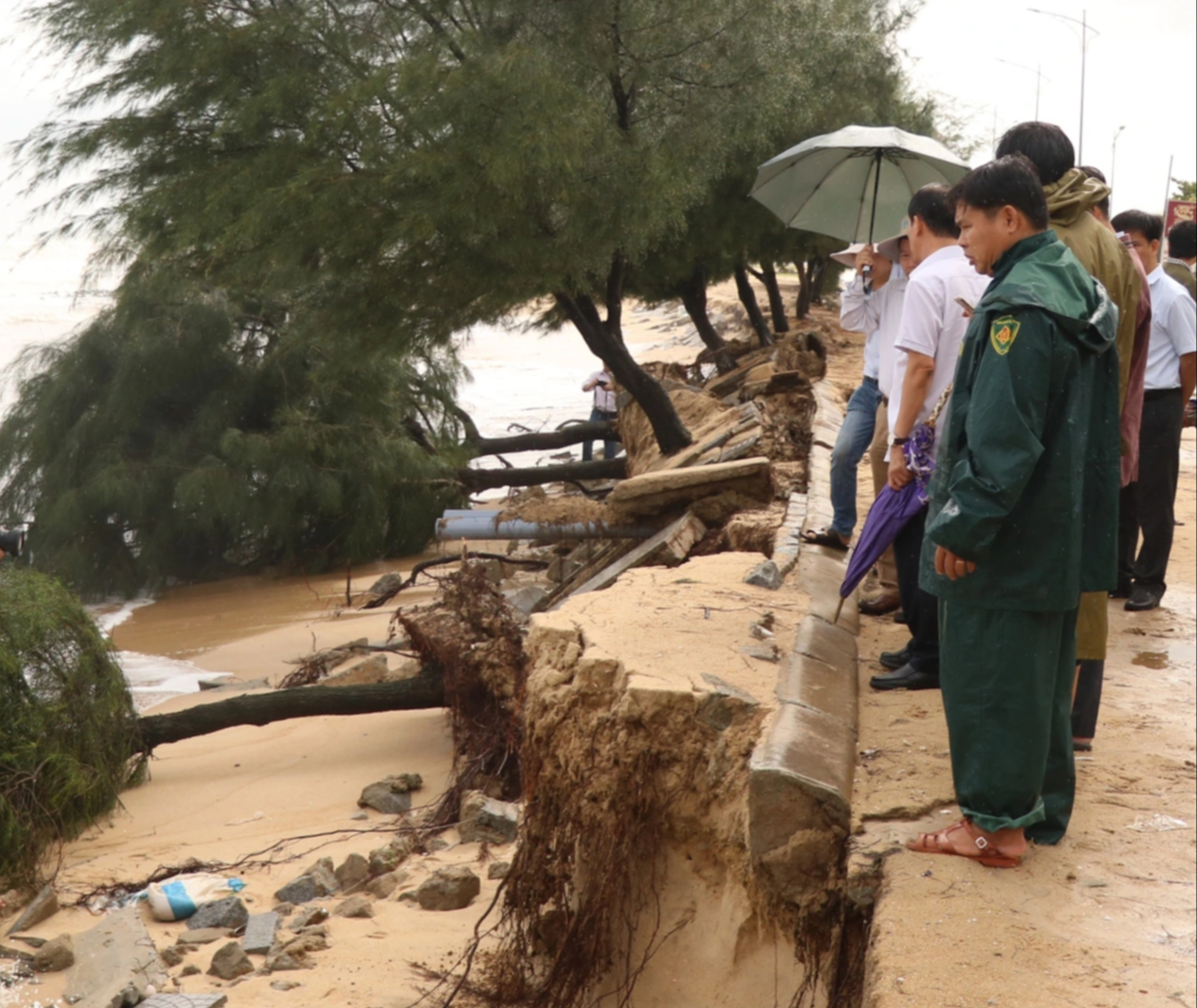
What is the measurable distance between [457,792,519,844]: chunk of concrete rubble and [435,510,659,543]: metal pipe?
2.82 metres

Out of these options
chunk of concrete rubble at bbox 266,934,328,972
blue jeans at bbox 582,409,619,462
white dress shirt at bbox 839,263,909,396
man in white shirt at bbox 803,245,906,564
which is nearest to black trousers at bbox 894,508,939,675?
white dress shirt at bbox 839,263,909,396

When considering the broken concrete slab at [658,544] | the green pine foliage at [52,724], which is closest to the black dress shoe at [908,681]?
the broken concrete slab at [658,544]

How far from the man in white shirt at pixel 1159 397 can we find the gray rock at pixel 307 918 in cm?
385

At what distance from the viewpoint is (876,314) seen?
5727 mm

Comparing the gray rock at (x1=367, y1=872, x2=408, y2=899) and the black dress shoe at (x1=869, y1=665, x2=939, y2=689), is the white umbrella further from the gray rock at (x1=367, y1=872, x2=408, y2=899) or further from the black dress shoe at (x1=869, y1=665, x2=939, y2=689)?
the gray rock at (x1=367, y1=872, x2=408, y2=899)

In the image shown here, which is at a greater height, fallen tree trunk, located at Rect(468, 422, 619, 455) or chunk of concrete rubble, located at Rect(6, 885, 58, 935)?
fallen tree trunk, located at Rect(468, 422, 619, 455)

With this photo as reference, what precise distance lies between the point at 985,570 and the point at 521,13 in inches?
355

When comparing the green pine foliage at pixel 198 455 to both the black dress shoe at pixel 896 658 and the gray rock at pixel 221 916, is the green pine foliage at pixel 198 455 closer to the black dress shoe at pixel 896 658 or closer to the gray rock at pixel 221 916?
the gray rock at pixel 221 916

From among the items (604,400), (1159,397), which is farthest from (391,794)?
(604,400)

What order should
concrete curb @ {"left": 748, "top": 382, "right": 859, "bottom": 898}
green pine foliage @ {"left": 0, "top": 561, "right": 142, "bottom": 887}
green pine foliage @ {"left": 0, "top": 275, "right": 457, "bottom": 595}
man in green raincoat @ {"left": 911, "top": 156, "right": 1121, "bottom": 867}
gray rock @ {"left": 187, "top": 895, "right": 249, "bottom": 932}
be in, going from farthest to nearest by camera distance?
green pine foliage @ {"left": 0, "top": 275, "right": 457, "bottom": 595}, green pine foliage @ {"left": 0, "top": 561, "right": 142, "bottom": 887}, gray rock @ {"left": 187, "top": 895, "right": 249, "bottom": 932}, concrete curb @ {"left": 748, "top": 382, "right": 859, "bottom": 898}, man in green raincoat @ {"left": 911, "top": 156, "right": 1121, "bottom": 867}

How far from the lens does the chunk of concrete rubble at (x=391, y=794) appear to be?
637 cm

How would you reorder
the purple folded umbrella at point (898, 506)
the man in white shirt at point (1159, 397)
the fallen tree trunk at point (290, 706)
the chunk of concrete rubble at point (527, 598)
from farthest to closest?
the chunk of concrete rubble at point (527, 598) → the fallen tree trunk at point (290, 706) → the man in white shirt at point (1159, 397) → the purple folded umbrella at point (898, 506)

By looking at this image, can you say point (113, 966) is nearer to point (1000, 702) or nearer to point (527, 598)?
point (1000, 702)

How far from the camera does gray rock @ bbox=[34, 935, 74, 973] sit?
4.82 m
